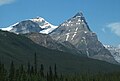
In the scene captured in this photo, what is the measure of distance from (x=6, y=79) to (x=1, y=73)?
6135mm

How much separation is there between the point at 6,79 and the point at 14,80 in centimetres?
579

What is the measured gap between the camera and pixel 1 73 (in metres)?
188

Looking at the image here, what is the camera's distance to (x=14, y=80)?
648 ft

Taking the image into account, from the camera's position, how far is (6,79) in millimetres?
193125

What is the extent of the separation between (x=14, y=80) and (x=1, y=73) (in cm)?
1151
